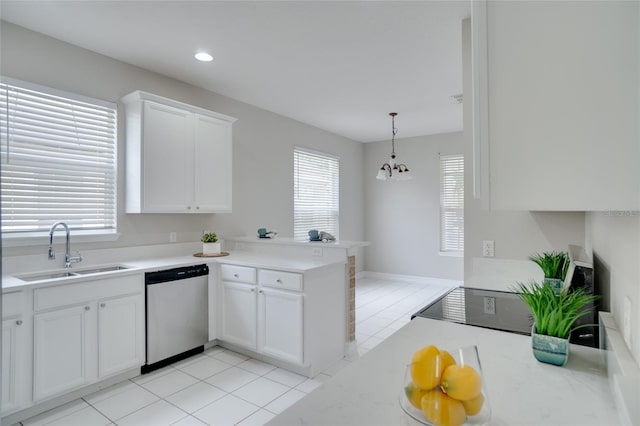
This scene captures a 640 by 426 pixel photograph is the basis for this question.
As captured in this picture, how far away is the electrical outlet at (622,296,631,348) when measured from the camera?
0.99 metres

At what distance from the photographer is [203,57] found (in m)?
3.17

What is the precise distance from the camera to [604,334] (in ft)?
3.82

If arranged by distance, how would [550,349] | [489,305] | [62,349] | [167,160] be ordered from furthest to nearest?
[167,160]
[62,349]
[489,305]
[550,349]

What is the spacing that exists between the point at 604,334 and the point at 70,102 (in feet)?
12.7

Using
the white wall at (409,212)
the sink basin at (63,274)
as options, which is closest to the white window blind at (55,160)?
the sink basin at (63,274)

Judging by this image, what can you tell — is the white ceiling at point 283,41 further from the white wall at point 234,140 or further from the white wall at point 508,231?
the white wall at point 508,231

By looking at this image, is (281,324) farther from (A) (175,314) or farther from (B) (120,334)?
(B) (120,334)

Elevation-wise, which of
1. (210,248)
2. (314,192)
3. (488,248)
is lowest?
(210,248)

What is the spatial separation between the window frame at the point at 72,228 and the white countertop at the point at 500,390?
2.84 m

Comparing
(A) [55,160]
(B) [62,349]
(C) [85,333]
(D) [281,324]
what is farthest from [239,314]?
(A) [55,160]

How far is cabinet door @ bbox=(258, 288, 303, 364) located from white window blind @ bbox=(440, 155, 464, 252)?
14.0ft

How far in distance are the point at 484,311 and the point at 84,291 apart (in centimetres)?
269

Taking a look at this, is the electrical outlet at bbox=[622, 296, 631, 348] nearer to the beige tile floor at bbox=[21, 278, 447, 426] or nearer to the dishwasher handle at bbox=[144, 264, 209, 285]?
the beige tile floor at bbox=[21, 278, 447, 426]

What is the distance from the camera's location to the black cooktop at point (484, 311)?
151cm
